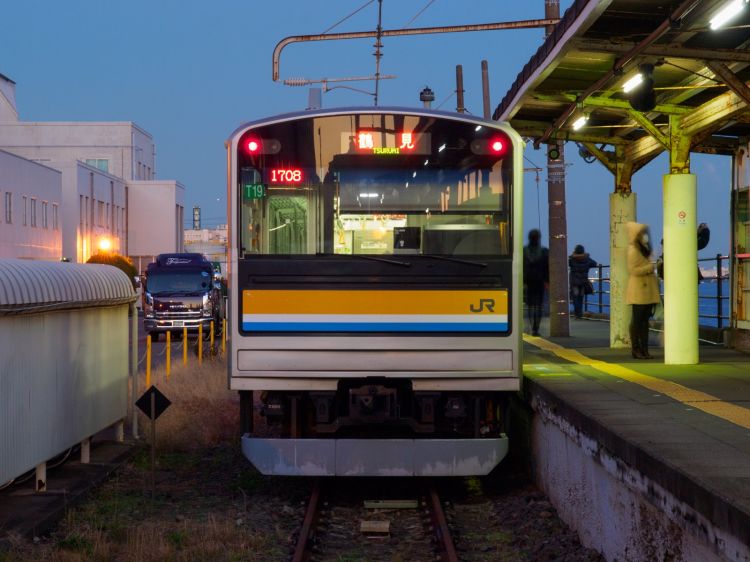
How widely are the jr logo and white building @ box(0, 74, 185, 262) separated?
6230 cm

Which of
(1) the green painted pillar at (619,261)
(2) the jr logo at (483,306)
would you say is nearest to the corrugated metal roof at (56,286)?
(2) the jr logo at (483,306)

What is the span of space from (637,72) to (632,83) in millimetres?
535

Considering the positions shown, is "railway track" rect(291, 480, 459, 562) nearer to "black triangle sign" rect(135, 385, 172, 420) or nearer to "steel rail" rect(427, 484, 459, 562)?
"steel rail" rect(427, 484, 459, 562)

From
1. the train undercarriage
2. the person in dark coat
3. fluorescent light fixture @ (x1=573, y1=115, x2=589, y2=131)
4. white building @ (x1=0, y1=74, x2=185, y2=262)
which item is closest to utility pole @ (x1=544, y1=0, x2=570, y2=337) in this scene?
fluorescent light fixture @ (x1=573, y1=115, x2=589, y2=131)

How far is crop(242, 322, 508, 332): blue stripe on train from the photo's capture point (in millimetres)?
9883

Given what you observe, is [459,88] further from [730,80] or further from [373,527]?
[373,527]

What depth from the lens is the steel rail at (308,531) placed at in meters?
8.34

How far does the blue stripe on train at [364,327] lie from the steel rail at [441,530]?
1.45m

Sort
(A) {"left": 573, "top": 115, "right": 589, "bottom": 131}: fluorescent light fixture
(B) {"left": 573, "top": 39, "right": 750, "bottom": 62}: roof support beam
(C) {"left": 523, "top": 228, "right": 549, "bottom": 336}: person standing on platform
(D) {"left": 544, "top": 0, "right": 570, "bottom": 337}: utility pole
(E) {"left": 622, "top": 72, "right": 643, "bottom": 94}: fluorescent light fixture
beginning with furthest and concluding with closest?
(C) {"left": 523, "top": 228, "right": 549, "bottom": 336}: person standing on platform → (D) {"left": 544, "top": 0, "right": 570, "bottom": 337}: utility pole → (A) {"left": 573, "top": 115, "right": 589, "bottom": 131}: fluorescent light fixture → (E) {"left": 622, "top": 72, "right": 643, "bottom": 94}: fluorescent light fixture → (B) {"left": 573, "top": 39, "right": 750, "bottom": 62}: roof support beam

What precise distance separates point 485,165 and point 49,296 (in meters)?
3.68

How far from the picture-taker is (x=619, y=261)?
17.7 m

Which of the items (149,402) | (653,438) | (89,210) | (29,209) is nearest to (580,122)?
(149,402)

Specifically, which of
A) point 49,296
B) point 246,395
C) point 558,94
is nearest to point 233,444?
point 246,395

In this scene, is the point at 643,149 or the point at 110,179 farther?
the point at 110,179
